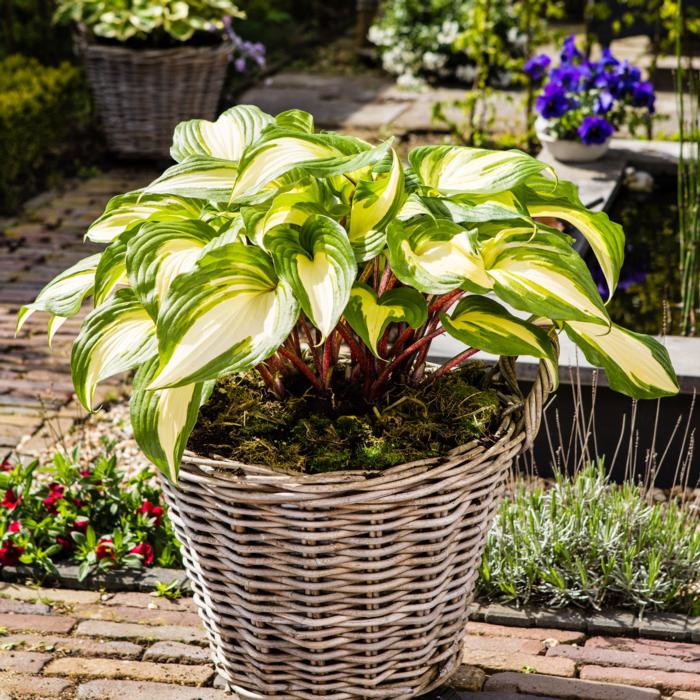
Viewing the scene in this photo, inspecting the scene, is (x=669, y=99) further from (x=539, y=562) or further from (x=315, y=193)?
(x=315, y=193)

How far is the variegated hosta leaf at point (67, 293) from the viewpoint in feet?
6.88

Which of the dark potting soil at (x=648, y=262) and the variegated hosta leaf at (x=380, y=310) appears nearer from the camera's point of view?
the variegated hosta leaf at (x=380, y=310)

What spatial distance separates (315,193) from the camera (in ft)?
6.56

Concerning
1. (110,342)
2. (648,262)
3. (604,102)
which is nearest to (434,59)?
(604,102)

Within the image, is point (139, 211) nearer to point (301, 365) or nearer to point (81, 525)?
point (301, 365)

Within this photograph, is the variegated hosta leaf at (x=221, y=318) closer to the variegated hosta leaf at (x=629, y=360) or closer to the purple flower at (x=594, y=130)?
the variegated hosta leaf at (x=629, y=360)

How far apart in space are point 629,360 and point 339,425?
1.80 feet

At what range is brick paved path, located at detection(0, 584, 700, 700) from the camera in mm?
2375

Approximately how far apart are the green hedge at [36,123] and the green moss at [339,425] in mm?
4012

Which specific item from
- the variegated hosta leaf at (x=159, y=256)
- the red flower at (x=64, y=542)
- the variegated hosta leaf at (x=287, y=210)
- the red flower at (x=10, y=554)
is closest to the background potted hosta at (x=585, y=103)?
the red flower at (x=64, y=542)

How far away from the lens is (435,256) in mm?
1876

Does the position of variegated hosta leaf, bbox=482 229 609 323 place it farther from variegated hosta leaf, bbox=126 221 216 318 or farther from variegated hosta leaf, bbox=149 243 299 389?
variegated hosta leaf, bbox=126 221 216 318

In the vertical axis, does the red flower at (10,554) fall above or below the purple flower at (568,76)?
below

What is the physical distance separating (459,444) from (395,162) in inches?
20.7
